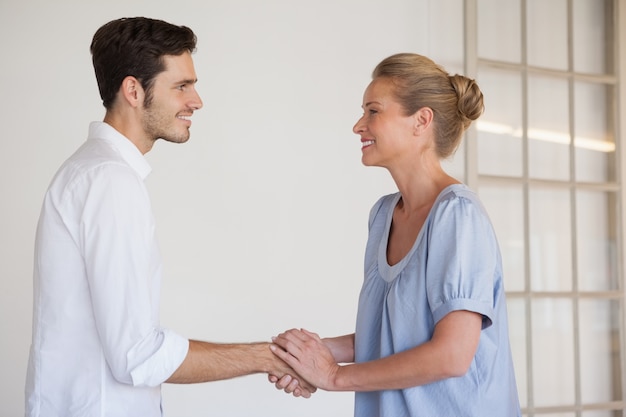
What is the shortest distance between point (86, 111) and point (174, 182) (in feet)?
1.82

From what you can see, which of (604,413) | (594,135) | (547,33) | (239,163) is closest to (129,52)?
(239,163)

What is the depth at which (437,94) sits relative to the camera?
2.48 metres

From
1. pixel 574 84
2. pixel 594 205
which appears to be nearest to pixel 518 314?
pixel 594 205

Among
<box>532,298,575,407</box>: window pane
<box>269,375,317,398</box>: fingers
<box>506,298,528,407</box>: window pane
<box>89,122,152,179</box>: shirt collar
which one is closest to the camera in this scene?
<box>89,122,152,179</box>: shirt collar

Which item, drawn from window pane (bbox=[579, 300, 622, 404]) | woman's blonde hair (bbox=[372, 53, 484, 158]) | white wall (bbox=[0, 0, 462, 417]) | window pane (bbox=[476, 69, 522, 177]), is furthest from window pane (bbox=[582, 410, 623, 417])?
woman's blonde hair (bbox=[372, 53, 484, 158])

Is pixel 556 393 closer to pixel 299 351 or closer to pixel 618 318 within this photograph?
pixel 618 318

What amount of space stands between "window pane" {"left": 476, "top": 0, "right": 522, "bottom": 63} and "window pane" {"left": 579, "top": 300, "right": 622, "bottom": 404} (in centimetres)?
165

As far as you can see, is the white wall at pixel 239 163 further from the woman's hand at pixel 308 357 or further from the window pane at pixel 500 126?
the woman's hand at pixel 308 357

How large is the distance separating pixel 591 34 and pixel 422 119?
11.9ft

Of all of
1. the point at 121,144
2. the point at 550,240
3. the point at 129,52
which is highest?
the point at 550,240

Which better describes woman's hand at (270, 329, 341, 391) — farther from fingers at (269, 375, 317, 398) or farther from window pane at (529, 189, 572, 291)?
window pane at (529, 189, 572, 291)

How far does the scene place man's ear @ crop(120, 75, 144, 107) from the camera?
2.40 m

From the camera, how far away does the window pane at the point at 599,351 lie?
18.0ft

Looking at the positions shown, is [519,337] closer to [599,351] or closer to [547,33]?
[599,351]
